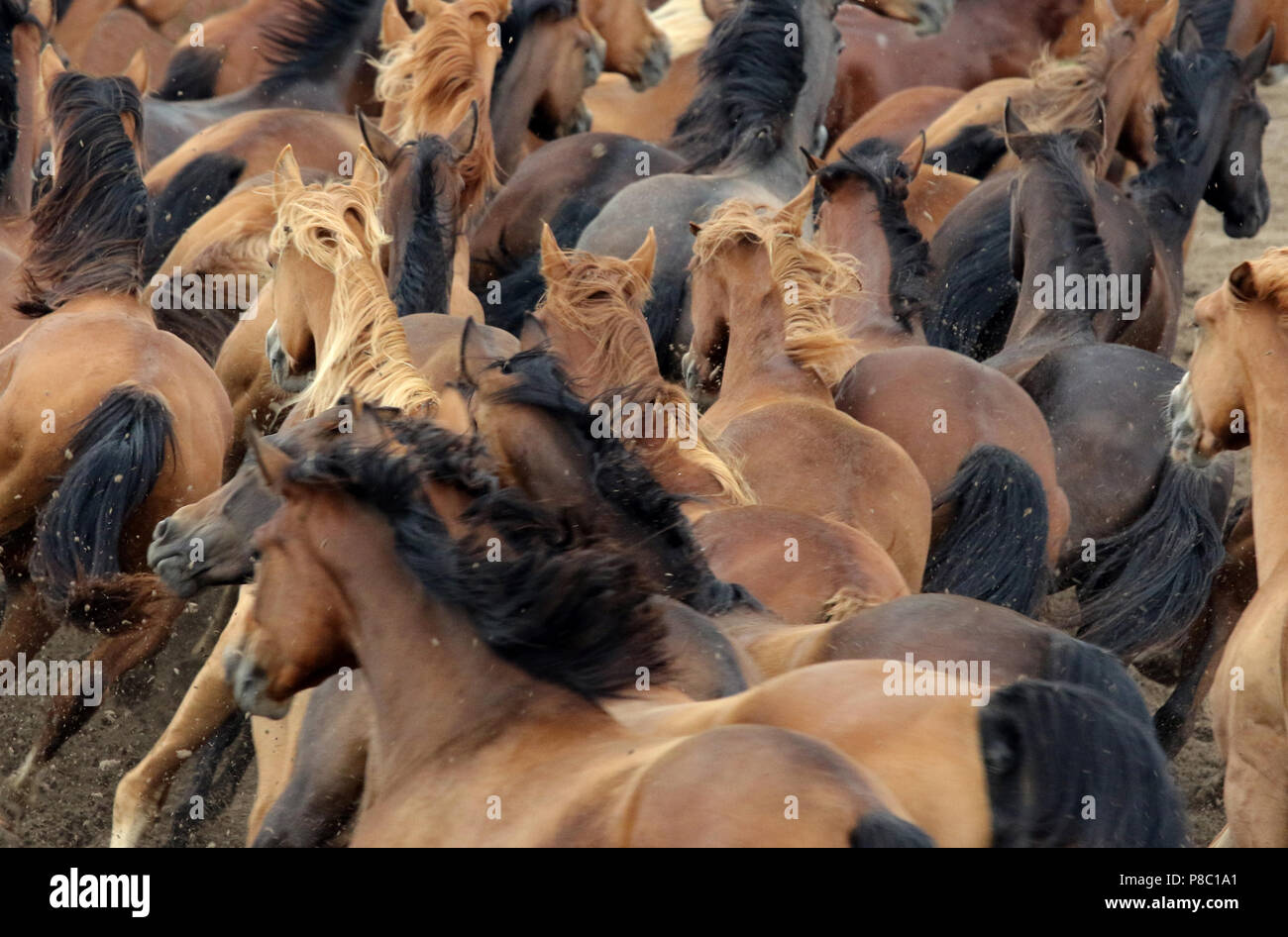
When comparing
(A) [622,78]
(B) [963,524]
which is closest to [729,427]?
(B) [963,524]

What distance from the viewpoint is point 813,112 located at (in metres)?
7.72

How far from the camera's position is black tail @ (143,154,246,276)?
7.50m

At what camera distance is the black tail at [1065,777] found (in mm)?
2801

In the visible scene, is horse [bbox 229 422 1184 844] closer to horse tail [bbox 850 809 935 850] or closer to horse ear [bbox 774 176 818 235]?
horse tail [bbox 850 809 935 850]

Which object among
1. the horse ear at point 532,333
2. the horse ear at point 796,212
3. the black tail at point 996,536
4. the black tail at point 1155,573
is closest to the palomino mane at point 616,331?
the horse ear at point 532,333

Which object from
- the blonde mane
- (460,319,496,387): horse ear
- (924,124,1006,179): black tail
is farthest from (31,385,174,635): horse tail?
the blonde mane

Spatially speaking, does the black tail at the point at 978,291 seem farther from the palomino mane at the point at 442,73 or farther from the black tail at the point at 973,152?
the palomino mane at the point at 442,73

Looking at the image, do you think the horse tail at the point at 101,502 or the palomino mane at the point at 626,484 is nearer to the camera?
the palomino mane at the point at 626,484

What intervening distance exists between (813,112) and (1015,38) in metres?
3.12

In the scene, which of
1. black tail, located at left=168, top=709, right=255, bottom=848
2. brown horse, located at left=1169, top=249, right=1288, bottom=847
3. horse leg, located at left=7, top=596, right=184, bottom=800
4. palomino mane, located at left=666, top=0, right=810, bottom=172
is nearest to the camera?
brown horse, located at left=1169, top=249, right=1288, bottom=847

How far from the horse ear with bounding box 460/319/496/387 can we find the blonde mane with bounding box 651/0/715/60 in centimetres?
602

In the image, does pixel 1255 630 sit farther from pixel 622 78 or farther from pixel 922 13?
pixel 622 78

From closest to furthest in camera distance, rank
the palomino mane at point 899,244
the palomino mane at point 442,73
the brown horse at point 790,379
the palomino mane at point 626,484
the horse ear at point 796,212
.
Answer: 1. the palomino mane at point 626,484
2. the brown horse at point 790,379
3. the horse ear at point 796,212
4. the palomino mane at point 899,244
5. the palomino mane at point 442,73

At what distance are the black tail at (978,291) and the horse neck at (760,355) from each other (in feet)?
6.21
